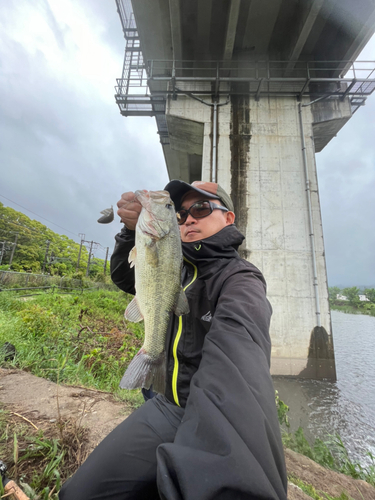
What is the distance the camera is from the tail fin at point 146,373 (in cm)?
161

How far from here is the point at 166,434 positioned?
157 cm

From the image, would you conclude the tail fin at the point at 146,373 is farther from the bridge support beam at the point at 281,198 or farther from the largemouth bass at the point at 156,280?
the bridge support beam at the point at 281,198

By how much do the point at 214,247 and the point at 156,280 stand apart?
21.4 inches

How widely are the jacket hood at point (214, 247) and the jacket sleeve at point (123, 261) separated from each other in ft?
1.82

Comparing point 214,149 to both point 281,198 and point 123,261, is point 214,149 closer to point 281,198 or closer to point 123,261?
point 281,198

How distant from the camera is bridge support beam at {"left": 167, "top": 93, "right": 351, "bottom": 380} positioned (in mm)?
8000

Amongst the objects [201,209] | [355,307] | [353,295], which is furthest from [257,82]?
[353,295]

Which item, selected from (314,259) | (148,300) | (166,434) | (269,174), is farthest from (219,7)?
(166,434)

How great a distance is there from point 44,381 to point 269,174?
9.41 meters

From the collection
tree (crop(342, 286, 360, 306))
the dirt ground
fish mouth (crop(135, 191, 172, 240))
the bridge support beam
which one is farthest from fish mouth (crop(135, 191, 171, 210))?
tree (crop(342, 286, 360, 306))

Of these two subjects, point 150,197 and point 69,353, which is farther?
point 69,353

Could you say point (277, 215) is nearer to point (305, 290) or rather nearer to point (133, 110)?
point (305, 290)

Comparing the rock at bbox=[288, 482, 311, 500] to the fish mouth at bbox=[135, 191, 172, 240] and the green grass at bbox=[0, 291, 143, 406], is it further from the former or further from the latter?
the fish mouth at bbox=[135, 191, 172, 240]

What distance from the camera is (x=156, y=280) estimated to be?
1.79 meters
